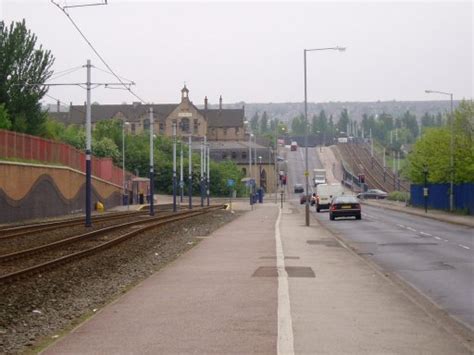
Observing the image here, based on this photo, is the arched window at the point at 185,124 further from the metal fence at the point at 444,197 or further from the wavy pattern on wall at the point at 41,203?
the wavy pattern on wall at the point at 41,203

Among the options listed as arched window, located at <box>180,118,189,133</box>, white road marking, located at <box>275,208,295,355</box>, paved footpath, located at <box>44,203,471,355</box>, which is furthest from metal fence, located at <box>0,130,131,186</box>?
arched window, located at <box>180,118,189,133</box>

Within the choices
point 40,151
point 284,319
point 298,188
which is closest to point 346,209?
point 40,151

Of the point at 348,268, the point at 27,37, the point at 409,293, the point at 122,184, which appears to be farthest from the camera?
the point at 122,184

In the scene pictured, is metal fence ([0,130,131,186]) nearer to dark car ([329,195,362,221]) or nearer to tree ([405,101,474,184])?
dark car ([329,195,362,221])

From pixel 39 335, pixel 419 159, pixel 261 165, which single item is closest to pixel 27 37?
pixel 419 159

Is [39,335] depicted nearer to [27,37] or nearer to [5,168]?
[5,168]

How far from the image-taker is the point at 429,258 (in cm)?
2433

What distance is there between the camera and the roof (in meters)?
183

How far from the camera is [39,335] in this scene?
11.7 meters

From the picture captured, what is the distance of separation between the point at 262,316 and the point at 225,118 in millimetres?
173156

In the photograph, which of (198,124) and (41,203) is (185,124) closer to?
(198,124)

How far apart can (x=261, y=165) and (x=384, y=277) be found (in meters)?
139

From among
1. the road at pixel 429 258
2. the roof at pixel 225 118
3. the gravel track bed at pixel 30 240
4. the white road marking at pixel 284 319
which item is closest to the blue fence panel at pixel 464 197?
the road at pixel 429 258

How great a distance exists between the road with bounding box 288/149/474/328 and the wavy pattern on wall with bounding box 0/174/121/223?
18.5 meters
